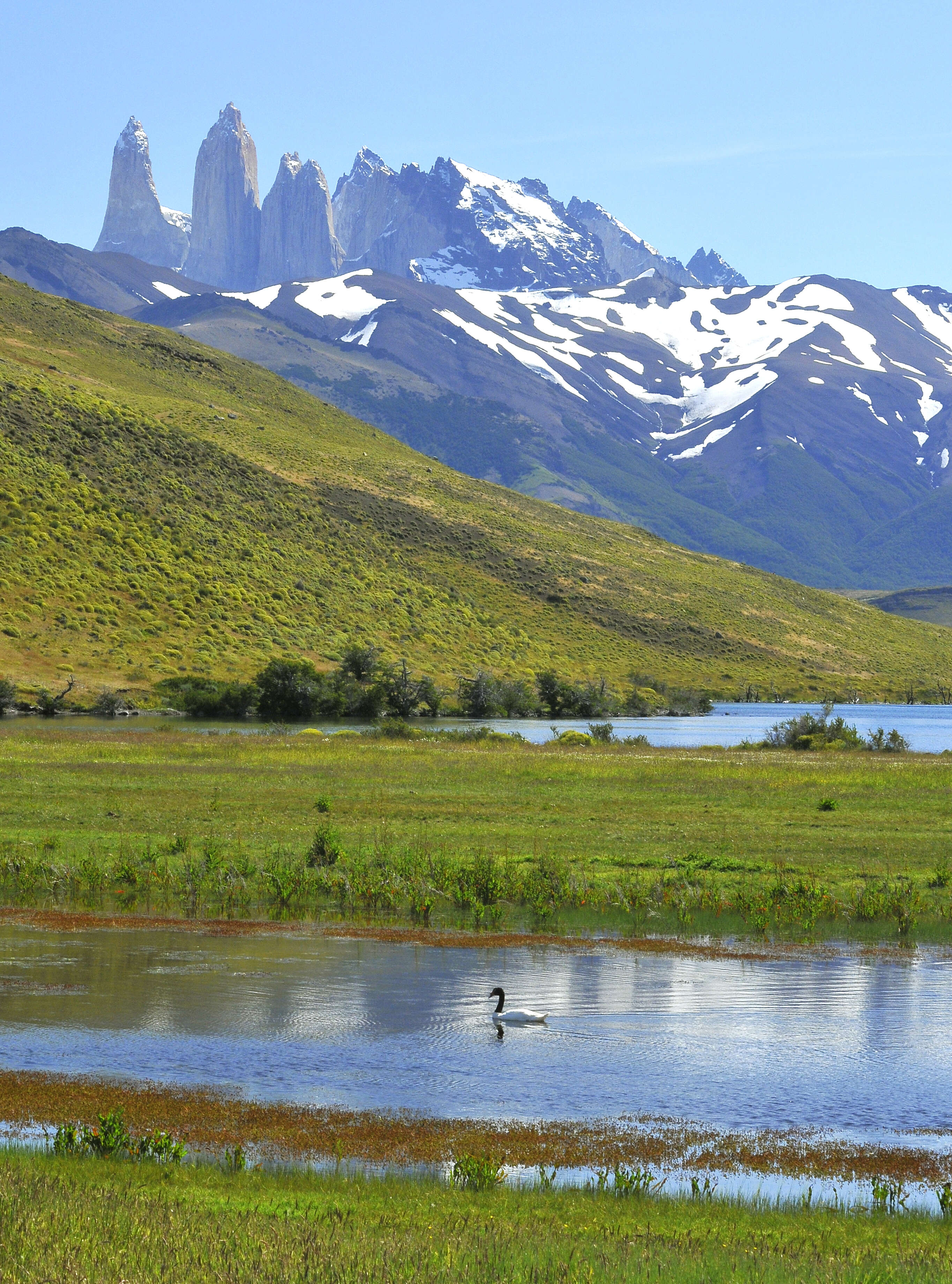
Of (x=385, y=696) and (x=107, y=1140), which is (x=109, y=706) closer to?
(x=385, y=696)

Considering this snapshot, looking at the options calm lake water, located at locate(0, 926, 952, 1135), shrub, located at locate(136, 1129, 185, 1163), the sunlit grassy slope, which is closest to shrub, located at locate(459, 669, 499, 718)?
the sunlit grassy slope

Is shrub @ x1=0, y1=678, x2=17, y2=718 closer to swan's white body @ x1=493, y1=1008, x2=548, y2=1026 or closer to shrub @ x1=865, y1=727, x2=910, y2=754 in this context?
shrub @ x1=865, y1=727, x2=910, y2=754

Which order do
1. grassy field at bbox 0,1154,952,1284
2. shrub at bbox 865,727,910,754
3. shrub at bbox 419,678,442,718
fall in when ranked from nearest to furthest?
grassy field at bbox 0,1154,952,1284, shrub at bbox 865,727,910,754, shrub at bbox 419,678,442,718

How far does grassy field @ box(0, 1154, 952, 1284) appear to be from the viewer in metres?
7.57

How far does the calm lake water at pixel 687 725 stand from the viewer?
211ft

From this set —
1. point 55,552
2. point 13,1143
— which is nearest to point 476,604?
point 55,552

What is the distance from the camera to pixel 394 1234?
Result: 8.37 metres

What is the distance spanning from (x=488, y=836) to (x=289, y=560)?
270 ft

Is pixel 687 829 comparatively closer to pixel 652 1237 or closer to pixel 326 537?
pixel 652 1237

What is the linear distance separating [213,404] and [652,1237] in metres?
140

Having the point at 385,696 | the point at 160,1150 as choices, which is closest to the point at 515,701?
the point at 385,696

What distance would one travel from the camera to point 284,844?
95.9ft

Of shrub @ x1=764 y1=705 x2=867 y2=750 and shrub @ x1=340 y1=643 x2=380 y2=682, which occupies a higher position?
shrub @ x1=340 y1=643 x2=380 y2=682

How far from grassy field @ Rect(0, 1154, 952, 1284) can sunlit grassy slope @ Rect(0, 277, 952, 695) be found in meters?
69.3
